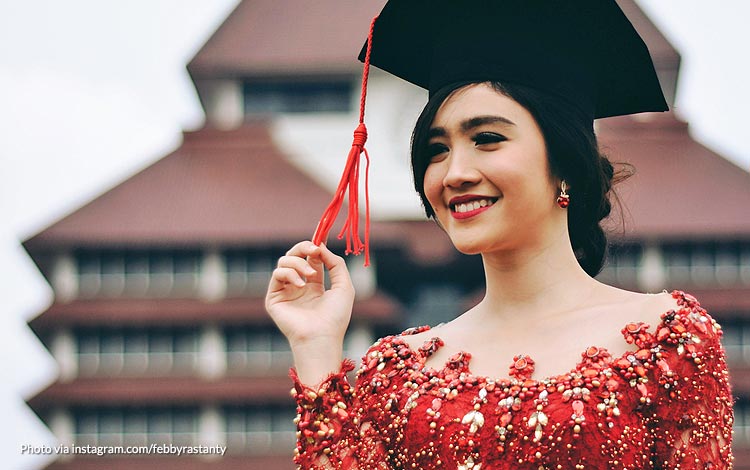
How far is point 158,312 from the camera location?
18.6 m

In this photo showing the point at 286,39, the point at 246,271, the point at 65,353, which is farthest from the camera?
the point at 286,39

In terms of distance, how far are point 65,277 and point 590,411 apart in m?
18.3

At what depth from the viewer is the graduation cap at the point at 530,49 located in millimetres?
1956

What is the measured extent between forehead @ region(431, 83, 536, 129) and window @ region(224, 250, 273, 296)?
17.1 m

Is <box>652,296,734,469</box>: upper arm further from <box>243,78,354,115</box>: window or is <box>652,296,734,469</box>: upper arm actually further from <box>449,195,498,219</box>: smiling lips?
<box>243,78,354,115</box>: window

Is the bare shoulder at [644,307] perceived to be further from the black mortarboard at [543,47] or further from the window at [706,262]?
the window at [706,262]

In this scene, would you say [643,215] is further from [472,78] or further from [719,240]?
[472,78]

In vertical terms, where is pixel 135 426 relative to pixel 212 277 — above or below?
below

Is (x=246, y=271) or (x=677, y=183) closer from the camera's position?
(x=677, y=183)

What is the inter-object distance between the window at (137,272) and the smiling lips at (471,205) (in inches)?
686

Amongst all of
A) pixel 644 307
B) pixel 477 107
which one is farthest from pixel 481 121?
pixel 644 307

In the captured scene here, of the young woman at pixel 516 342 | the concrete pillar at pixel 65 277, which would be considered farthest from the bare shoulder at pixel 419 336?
the concrete pillar at pixel 65 277

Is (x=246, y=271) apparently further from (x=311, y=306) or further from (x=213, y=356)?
(x=311, y=306)

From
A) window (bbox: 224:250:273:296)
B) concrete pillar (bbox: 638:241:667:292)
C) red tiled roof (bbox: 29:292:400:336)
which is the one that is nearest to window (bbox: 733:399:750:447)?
concrete pillar (bbox: 638:241:667:292)
